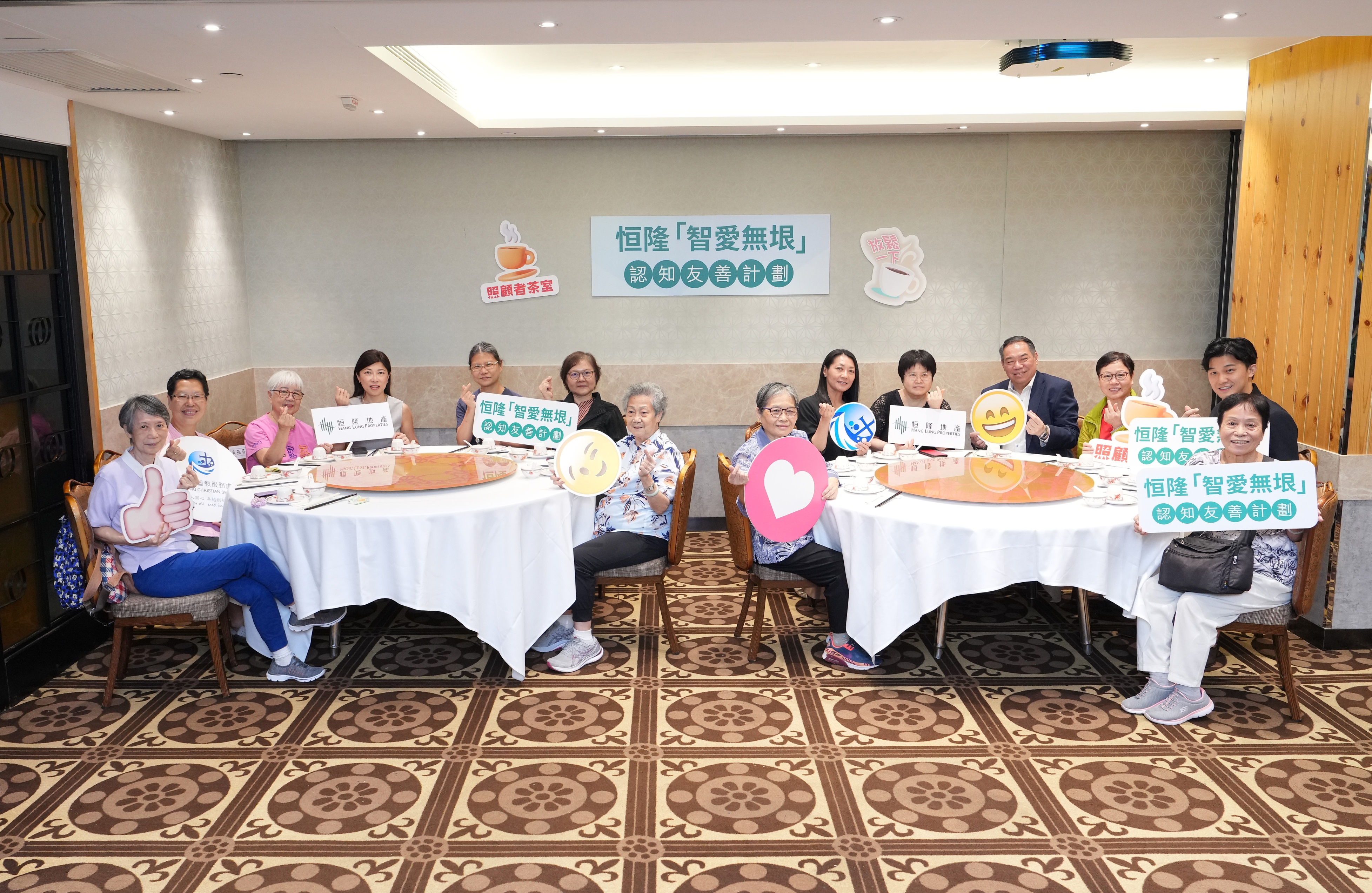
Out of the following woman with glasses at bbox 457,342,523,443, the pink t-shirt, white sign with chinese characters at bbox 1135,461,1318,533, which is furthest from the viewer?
woman with glasses at bbox 457,342,523,443

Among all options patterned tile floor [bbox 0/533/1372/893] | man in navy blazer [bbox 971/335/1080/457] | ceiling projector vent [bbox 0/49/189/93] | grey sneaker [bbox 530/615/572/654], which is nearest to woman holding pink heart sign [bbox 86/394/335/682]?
patterned tile floor [bbox 0/533/1372/893]

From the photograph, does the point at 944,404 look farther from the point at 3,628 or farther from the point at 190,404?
the point at 3,628

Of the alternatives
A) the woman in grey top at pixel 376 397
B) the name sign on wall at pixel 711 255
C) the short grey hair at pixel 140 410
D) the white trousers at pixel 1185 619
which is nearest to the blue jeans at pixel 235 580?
the short grey hair at pixel 140 410

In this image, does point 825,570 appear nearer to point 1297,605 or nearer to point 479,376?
point 1297,605

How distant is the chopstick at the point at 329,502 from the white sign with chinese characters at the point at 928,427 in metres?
2.85

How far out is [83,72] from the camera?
4.48 metres

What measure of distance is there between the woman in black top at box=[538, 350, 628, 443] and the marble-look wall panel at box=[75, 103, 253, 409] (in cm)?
232

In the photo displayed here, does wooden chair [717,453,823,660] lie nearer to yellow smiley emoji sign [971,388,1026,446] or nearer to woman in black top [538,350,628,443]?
woman in black top [538,350,628,443]

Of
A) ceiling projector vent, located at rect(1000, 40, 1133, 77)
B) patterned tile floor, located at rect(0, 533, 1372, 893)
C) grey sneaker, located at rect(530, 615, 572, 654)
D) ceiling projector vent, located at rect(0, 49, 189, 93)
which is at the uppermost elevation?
ceiling projector vent, located at rect(1000, 40, 1133, 77)

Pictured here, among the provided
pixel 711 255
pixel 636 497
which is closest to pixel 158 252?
pixel 636 497

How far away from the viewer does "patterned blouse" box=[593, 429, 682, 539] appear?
15.9 ft

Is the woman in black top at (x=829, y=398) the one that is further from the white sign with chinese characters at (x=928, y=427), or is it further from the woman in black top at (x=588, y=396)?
the woman in black top at (x=588, y=396)

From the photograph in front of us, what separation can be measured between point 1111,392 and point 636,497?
2.70 metres

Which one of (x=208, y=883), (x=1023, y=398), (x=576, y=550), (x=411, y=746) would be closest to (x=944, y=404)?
(x=1023, y=398)
